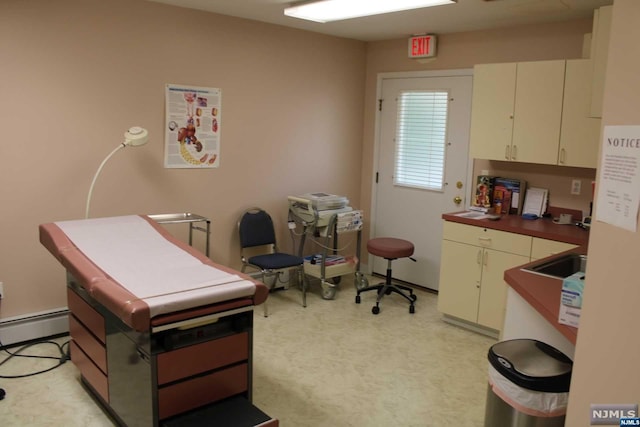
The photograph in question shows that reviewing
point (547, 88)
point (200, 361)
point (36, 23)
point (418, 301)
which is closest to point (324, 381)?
point (200, 361)

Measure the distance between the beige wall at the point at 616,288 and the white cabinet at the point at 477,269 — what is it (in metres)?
2.28

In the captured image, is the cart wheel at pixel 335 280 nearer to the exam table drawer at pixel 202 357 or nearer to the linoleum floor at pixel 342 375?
the linoleum floor at pixel 342 375

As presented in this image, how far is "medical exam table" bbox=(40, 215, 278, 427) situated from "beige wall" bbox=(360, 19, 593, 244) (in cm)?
301

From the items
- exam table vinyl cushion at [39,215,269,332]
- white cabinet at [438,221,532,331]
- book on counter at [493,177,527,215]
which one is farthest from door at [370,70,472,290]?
exam table vinyl cushion at [39,215,269,332]

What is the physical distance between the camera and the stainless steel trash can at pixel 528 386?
205 cm

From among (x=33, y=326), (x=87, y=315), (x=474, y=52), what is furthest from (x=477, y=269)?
(x=33, y=326)

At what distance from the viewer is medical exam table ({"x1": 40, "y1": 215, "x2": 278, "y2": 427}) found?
2285 millimetres

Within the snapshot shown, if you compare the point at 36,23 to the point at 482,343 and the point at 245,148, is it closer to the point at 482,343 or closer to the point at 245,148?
the point at 245,148

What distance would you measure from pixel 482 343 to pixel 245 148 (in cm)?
255

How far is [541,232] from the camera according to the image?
12.5 ft

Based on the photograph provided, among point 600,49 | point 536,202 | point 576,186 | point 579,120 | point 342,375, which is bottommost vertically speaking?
point 342,375

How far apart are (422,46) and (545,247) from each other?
2.22 metres

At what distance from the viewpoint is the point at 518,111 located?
406 cm

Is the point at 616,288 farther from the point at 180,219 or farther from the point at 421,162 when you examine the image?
the point at 421,162
